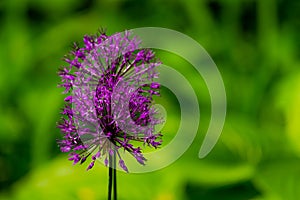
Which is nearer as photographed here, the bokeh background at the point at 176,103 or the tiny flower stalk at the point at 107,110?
the tiny flower stalk at the point at 107,110

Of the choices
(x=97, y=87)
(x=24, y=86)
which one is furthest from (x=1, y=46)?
(x=97, y=87)

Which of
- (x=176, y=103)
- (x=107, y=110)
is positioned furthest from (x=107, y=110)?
(x=176, y=103)

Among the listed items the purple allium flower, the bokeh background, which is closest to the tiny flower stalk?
the purple allium flower

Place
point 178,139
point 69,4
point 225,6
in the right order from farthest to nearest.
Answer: point 69,4 → point 225,6 → point 178,139

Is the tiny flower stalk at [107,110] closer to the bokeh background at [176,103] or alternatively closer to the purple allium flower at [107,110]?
the purple allium flower at [107,110]

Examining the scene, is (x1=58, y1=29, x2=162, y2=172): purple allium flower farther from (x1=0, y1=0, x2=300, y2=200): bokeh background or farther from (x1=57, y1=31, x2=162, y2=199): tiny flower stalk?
(x1=0, y1=0, x2=300, y2=200): bokeh background

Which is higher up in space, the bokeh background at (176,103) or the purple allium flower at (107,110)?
the bokeh background at (176,103)

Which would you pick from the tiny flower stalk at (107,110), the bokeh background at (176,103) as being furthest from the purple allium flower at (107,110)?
the bokeh background at (176,103)

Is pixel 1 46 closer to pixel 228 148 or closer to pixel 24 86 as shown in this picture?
pixel 24 86

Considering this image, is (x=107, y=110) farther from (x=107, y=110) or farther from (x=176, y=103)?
(x=176, y=103)
